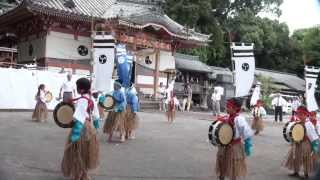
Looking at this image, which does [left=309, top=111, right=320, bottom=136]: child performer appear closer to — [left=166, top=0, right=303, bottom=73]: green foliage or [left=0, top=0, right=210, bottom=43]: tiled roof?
[left=0, top=0, right=210, bottom=43]: tiled roof

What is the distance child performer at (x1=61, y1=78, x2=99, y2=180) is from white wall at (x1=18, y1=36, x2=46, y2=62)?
62.7 ft

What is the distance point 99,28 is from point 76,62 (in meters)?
2.19

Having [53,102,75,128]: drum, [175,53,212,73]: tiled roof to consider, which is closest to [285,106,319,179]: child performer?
[53,102,75,128]: drum

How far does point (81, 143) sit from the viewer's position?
705 cm

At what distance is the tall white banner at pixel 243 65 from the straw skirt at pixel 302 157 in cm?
186

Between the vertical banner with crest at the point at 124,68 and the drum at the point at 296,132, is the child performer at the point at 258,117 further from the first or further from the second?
the drum at the point at 296,132

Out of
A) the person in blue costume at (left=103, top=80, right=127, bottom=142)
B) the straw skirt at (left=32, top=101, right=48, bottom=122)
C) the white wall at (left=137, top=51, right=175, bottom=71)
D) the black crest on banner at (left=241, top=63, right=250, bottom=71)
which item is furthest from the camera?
the white wall at (left=137, top=51, right=175, bottom=71)

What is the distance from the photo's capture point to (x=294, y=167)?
8.81 m

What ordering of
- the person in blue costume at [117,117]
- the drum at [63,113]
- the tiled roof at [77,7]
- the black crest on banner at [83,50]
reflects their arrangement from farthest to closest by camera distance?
the black crest on banner at [83,50], the tiled roof at [77,7], the person in blue costume at [117,117], the drum at [63,113]

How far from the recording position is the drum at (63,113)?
748 cm

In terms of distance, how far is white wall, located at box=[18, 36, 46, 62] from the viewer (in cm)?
2578

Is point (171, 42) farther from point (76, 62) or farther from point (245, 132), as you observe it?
point (245, 132)

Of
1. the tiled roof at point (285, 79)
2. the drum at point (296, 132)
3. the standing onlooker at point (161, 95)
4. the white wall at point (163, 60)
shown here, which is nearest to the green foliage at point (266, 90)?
the tiled roof at point (285, 79)

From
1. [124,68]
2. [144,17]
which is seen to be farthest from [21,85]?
[144,17]
